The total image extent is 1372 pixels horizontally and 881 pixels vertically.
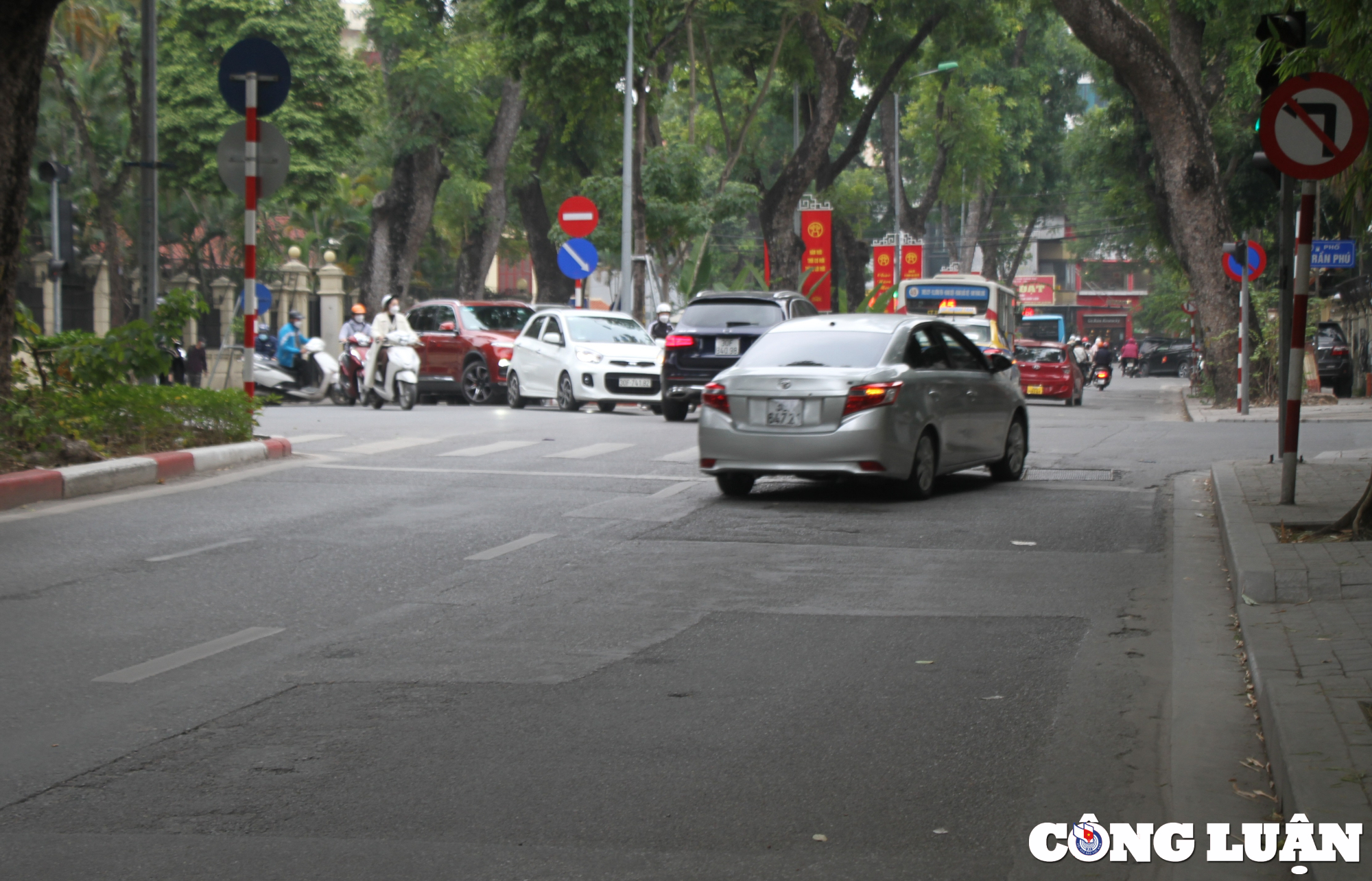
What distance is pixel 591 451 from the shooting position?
50.7ft

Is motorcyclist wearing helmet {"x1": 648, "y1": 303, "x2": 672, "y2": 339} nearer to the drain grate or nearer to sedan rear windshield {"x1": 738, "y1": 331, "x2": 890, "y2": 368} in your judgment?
the drain grate

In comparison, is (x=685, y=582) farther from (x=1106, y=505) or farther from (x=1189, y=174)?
(x=1189, y=174)

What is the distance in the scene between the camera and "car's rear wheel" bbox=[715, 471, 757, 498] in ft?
39.0

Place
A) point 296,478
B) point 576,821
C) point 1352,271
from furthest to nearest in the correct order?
point 1352,271
point 296,478
point 576,821

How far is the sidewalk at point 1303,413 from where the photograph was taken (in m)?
22.3

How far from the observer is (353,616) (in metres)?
7.18

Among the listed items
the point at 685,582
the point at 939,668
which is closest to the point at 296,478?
the point at 685,582

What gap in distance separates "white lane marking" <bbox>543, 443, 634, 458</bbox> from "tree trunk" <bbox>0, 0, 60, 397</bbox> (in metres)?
5.05

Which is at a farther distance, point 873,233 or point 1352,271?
point 873,233

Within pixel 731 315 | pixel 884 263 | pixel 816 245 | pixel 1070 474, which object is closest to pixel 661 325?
pixel 731 315

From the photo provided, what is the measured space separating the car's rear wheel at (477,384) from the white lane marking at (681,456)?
35.2 ft

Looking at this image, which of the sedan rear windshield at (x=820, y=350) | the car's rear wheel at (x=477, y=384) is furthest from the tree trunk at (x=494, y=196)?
the sedan rear windshield at (x=820, y=350)

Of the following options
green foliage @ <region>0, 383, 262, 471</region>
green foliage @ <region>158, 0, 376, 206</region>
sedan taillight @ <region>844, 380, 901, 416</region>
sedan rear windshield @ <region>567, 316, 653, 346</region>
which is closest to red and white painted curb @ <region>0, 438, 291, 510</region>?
green foliage @ <region>0, 383, 262, 471</region>

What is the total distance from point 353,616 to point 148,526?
11.2 ft
